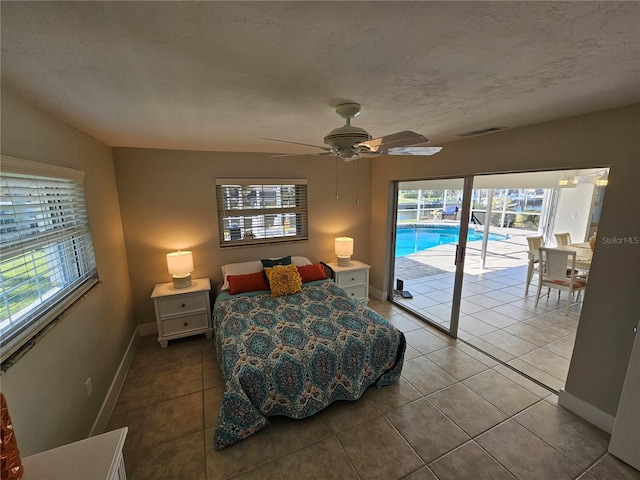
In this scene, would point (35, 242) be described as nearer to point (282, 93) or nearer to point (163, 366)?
point (282, 93)

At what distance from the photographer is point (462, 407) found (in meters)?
2.26

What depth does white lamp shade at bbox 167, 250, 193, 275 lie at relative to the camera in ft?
10.4

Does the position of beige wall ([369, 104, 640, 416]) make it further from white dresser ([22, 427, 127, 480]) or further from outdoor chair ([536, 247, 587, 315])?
white dresser ([22, 427, 127, 480])

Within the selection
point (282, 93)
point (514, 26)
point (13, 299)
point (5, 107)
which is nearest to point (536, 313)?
point (514, 26)

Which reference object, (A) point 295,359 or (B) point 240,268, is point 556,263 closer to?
(A) point 295,359

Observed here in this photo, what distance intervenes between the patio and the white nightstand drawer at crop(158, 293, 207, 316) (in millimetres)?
2904

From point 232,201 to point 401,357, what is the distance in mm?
2802

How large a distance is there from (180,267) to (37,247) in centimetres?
167

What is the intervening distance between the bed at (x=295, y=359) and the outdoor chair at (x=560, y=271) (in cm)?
293

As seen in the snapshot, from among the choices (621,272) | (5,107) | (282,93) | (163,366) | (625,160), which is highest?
(282,93)

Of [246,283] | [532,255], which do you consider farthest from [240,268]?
[532,255]

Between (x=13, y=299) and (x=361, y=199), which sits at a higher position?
(x=361, y=199)

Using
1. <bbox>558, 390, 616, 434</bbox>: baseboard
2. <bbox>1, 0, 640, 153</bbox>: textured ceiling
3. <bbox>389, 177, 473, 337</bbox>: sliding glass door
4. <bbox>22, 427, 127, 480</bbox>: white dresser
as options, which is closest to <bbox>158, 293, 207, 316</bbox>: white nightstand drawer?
<bbox>1, 0, 640, 153</bbox>: textured ceiling

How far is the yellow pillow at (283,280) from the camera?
321cm
